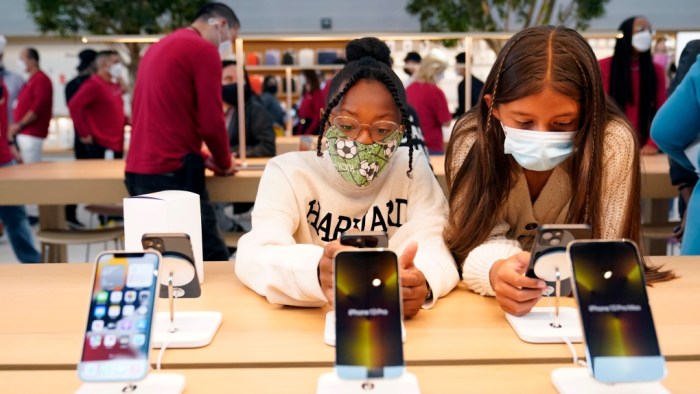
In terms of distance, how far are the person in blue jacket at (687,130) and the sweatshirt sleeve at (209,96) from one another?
1.81 metres

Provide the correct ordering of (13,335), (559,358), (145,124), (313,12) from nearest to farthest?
(559,358) → (13,335) → (145,124) → (313,12)

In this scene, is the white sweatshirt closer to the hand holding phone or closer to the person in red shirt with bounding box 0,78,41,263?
the hand holding phone

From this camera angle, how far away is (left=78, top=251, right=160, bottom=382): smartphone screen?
88 centimetres

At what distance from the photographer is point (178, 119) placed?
298 cm

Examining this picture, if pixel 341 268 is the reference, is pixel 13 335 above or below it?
below

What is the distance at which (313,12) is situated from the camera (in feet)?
36.9

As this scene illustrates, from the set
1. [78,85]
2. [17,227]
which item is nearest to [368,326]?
[17,227]

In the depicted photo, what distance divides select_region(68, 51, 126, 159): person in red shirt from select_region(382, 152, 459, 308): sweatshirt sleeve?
4756mm

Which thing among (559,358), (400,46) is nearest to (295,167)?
(559,358)

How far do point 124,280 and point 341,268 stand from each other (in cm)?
32

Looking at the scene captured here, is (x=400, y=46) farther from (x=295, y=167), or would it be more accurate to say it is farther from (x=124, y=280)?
(x=124, y=280)

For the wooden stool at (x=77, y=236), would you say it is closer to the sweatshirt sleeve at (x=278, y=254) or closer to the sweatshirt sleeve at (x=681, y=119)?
the sweatshirt sleeve at (x=278, y=254)

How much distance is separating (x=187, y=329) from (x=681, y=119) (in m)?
1.54

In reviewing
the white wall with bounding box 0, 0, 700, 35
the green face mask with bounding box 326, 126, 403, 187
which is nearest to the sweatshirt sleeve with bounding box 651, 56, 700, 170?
the green face mask with bounding box 326, 126, 403, 187
